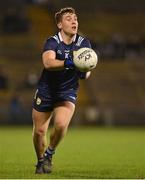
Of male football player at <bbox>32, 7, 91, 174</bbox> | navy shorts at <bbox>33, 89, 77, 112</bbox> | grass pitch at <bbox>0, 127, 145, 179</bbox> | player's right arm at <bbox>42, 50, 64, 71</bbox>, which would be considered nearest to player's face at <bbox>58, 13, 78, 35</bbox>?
male football player at <bbox>32, 7, 91, 174</bbox>

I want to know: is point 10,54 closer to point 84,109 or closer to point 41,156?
point 84,109

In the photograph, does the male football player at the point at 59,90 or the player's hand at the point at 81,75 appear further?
the player's hand at the point at 81,75

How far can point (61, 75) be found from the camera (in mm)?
9297

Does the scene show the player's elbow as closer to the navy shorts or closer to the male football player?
the male football player

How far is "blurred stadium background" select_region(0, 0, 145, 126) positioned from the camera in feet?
97.4

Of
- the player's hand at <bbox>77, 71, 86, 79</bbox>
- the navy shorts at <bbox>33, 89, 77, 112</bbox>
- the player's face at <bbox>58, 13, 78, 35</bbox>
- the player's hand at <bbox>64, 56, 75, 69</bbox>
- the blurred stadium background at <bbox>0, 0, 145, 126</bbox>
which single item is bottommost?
the blurred stadium background at <bbox>0, 0, 145, 126</bbox>

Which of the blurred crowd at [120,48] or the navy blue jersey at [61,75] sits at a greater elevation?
the navy blue jersey at [61,75]

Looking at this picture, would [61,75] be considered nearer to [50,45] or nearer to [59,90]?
[59,90]

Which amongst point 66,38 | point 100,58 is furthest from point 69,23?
point 100,58

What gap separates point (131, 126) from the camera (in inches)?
1152

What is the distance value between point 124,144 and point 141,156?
423cm

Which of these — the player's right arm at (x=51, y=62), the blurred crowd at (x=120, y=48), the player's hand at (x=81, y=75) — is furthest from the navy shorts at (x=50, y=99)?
the blurred crowd at (x=120, y=48)

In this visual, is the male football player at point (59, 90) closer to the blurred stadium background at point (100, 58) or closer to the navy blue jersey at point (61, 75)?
the navy blue jersey at point (61, 75)

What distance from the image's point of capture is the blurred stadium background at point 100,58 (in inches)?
1169
